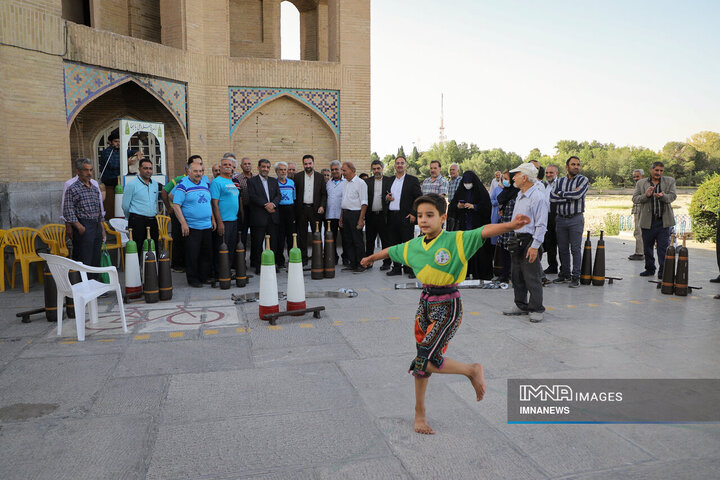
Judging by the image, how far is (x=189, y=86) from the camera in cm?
1241

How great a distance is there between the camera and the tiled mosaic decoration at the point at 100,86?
1017 cm

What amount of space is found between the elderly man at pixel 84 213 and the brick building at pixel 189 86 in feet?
10.5

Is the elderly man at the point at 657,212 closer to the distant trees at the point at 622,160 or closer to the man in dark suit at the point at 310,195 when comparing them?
the man in dark suit at the point at 310,195

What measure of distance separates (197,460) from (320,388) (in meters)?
1.23

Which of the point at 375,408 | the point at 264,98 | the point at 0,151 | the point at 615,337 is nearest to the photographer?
the point at 375,408

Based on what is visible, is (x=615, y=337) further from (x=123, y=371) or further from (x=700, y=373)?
(x=123, y=371)

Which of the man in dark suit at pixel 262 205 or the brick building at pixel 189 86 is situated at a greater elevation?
the brick building at pixel 189 86

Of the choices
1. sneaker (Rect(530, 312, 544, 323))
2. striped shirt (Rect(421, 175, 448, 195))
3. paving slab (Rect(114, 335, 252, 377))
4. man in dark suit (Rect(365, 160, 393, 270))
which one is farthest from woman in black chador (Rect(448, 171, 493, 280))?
paving slab (Rect(114, 335, 252, 377))

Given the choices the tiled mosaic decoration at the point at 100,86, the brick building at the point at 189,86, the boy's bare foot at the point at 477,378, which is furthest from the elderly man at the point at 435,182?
the tiled mosaic decoration at the point at 100,86

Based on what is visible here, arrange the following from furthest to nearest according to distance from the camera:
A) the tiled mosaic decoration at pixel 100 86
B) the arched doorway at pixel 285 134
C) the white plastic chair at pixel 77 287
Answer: the arched doorway at pixel 285 134, the tiled mosaic decoration at pixel 100 86, the white plastic chair at pixel 77 287

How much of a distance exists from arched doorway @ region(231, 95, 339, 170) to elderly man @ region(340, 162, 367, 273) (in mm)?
4786

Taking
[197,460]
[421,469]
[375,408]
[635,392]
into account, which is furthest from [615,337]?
[197,460]

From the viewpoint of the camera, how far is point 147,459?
117 inches

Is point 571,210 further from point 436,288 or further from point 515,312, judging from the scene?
point 436,288
